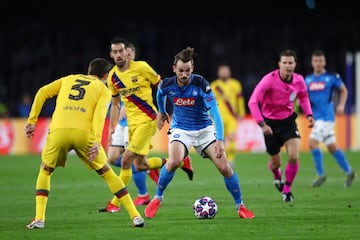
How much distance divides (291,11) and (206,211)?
24.1 metres

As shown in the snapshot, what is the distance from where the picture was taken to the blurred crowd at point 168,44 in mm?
33094

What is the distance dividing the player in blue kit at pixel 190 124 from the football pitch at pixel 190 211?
1.18ft

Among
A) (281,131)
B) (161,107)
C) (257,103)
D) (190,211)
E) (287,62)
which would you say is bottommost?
(190,211)

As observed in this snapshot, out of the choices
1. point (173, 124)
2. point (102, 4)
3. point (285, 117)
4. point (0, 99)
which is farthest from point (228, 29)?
point (173, 124)

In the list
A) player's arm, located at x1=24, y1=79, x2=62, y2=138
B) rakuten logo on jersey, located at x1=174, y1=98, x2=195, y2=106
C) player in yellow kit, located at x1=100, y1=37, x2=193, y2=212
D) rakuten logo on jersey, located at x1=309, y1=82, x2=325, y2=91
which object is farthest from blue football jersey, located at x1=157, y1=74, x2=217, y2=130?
rakuten logo on jersey, located at x1=309, y1=82, x2=325, y2=91

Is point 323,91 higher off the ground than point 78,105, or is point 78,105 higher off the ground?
point 78,105

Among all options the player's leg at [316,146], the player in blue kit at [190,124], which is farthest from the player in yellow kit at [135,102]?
the player's leg at [316,146]

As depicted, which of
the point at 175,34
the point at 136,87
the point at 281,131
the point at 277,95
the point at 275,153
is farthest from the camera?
the point at 175,34

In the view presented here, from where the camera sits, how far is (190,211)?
40.9 feet

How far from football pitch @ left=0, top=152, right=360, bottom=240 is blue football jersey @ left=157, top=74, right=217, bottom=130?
1245 mm

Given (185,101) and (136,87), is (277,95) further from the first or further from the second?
(185,101)

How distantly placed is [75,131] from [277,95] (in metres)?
4.70

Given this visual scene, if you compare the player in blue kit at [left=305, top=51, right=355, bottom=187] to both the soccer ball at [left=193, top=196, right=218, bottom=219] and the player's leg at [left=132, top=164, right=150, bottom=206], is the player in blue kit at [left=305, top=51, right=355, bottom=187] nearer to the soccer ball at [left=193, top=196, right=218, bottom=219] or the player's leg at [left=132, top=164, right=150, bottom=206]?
the player's leg at [left=132, top=164, right=150, bottom=206]

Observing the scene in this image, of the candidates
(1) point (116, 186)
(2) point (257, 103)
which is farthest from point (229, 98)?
(1) point (116, 186)
